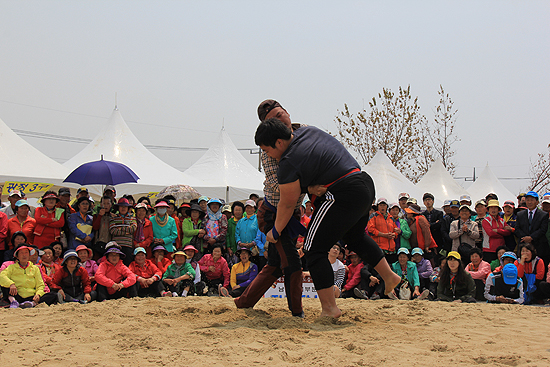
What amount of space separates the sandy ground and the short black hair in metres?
1.41

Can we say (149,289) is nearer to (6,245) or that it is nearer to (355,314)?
(6,245)

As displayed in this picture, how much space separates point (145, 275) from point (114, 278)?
53cm

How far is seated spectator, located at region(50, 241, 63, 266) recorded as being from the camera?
7266 millimetres

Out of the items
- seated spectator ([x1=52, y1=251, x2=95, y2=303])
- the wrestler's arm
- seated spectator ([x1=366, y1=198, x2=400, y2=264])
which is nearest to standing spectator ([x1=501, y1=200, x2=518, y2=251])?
seated spectator ([x1=366, y1=198, x2=400, y2=264])

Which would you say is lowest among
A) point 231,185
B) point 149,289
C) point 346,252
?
point 149,289

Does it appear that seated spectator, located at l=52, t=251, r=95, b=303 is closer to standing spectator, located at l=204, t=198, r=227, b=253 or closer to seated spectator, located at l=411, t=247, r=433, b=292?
standing spectator, located at l=204, t=198, r=227, b=253

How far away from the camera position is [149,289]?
7.37 m

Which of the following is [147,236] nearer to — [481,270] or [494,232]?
[481,270]

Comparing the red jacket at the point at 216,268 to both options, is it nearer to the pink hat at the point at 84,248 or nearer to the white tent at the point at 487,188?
the pink hat at the point at 84,248

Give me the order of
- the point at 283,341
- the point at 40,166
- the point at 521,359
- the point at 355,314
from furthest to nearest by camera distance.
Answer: the point at 40,166 < the point at 355,314 < the point at 283,341 < the point at 521,359

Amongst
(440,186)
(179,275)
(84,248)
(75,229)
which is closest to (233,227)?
(179,275)

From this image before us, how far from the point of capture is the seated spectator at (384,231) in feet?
26.0

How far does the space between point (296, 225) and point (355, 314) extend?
1.00 meters

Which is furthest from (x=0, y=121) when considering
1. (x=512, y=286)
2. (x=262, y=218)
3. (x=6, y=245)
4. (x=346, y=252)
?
(x=512, y=286)
